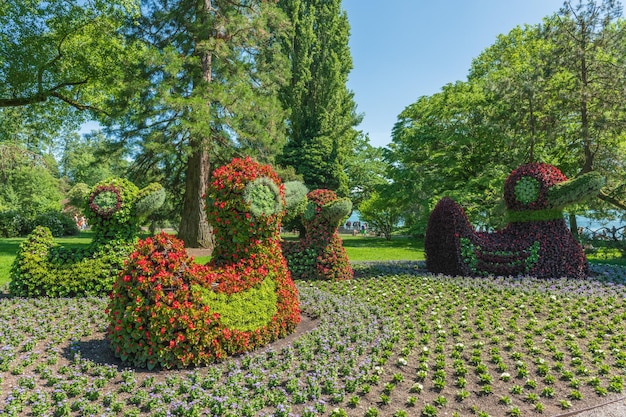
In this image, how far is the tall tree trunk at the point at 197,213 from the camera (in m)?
14.4

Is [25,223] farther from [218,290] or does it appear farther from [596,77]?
[596,77]

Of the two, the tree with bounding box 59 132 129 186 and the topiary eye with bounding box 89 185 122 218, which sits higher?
the tree with bounding box 59 132 129 186

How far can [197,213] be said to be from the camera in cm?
1452

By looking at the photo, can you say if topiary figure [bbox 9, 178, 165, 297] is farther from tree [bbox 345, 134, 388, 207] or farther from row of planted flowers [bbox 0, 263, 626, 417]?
tree [bbox 345, 134, 388, 207]

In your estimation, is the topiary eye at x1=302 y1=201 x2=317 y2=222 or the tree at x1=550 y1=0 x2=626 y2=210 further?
the tree at x1=550 y1=0 x2=626 y2=210

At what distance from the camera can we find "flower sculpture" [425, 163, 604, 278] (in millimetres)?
8328

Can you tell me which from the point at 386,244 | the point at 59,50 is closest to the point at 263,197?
the point at 59,50

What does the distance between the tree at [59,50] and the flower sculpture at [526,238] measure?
1360 centimetres

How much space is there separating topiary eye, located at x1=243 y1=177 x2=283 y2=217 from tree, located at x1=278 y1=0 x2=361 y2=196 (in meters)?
17.4

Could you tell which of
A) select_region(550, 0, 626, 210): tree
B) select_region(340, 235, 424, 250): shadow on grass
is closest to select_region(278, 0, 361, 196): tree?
select_region(340, 235, 424, 250): shadow on grass

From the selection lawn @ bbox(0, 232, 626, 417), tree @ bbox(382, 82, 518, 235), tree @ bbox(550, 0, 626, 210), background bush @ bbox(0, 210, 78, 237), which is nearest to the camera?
lawn @ bbox(0, 232, 626, 417)

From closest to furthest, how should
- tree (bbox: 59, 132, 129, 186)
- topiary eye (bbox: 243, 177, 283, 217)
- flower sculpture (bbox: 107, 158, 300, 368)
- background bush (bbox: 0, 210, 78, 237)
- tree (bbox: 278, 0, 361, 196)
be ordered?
flower sculpture (bbox: 107, 158, 300, 368)
topiary eye (bbox: 243, 177, 283, 217)
tree (bbox: 278, 0, 361, 196)
background bush (bbox: 0, 210, 78, 237)
tree (bbox: 59, 132, 129, 186)

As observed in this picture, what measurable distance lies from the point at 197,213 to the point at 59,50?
845 cm

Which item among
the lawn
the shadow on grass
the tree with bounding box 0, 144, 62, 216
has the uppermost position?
the tree with bounding box 0, 144, 62, 216
